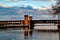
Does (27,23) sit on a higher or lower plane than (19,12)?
lower

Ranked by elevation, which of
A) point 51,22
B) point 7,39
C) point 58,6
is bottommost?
point 7,39

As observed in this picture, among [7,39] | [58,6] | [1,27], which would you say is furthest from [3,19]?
[58,6]

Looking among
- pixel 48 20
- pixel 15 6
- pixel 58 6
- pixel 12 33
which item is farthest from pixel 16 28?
pixel 58 6

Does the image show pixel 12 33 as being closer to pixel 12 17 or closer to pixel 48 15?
pixel 12 17

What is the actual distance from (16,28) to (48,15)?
1026 millimetres

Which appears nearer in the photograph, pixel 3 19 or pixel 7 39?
pixel 7 39

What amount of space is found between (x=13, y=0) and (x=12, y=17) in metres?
0.50

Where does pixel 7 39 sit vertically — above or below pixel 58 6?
below

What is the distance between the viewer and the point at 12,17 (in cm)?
445

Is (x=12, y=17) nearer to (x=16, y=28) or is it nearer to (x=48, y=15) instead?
(x=16, y=28)

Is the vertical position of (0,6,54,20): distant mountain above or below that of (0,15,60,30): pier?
above

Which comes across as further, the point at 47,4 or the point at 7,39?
the point at 47,4

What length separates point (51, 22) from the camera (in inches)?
180

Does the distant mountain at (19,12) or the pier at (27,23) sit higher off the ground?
the distant mountain at (19,12)
